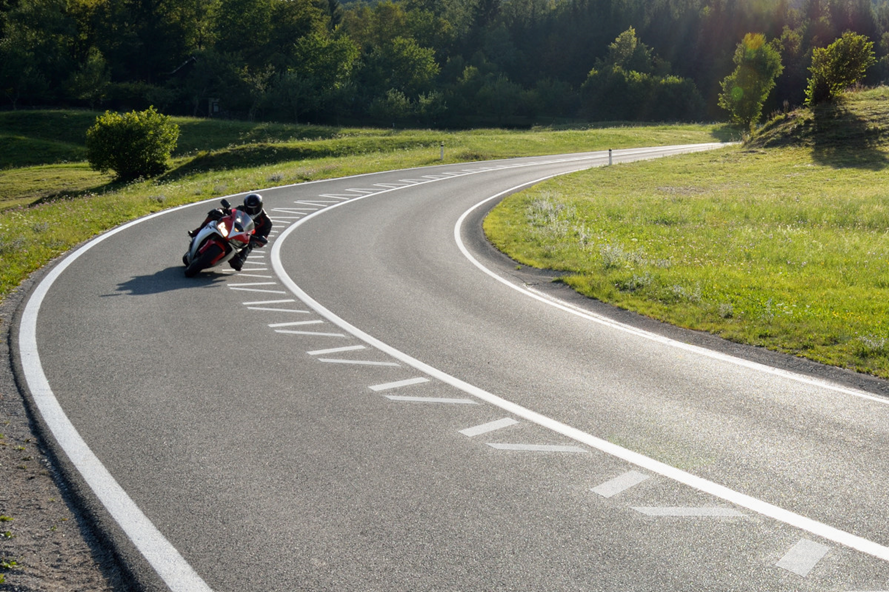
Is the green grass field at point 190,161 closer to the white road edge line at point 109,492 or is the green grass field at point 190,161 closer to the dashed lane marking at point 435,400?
the white road edge line at point 109,492

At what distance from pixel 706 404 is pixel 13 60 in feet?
280

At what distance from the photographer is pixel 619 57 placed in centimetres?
11250

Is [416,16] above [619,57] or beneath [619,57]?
above

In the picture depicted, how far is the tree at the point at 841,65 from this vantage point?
38188 millimetres

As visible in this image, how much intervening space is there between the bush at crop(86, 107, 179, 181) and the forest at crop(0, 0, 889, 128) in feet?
155

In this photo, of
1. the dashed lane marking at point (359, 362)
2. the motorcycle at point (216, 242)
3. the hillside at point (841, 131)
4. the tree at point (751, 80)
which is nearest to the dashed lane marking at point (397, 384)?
the dashed lane marking at point (359, 362)

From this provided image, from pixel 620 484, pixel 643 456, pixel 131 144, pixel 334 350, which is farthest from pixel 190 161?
pixel 620 484

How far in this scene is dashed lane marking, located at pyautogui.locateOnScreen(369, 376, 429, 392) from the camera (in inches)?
287

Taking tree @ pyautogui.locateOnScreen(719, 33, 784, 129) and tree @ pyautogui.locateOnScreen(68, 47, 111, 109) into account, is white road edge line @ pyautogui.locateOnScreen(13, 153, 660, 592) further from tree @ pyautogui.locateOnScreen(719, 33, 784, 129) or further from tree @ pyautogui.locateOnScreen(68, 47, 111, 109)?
tree @ pyautogui.locateOnScreen(68, 47, 111, 109)

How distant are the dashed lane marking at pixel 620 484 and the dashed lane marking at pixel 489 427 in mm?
1306

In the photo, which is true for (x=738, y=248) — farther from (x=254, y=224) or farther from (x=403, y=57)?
(x=403, y=57)

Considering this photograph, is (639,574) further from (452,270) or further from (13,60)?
(13,60)

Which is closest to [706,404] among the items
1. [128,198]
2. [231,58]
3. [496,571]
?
[496,571]

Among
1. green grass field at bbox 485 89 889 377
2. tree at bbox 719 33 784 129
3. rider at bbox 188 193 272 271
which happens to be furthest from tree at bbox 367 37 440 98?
rider at bbox 188 193 272 271
